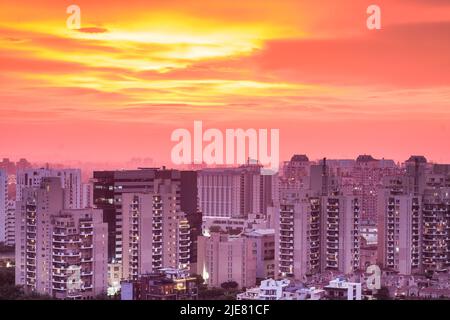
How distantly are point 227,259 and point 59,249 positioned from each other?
1.31 m

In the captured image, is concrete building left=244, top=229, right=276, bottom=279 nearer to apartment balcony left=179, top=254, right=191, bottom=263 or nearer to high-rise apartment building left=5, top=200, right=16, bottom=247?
apartment balcony left=179, top=254, right=191, bottom=263

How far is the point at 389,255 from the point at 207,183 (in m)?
1.71

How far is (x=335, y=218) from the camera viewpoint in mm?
7293

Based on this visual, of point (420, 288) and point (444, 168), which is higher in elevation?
point (444, 168)

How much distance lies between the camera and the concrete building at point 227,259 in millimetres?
6586

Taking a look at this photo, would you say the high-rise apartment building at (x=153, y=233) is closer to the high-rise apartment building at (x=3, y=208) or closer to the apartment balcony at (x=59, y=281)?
the apartment balcony at (x=59, y=281)

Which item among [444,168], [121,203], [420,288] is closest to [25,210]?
[121,203]

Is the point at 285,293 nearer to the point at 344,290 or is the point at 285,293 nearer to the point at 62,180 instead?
the point at 344,290

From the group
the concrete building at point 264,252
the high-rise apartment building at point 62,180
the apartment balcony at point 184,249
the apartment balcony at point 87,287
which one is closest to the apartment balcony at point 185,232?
the apartment balcony at point 184,249

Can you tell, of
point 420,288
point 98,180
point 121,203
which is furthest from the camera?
point 98,180

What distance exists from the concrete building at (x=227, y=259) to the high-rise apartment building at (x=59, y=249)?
84cm

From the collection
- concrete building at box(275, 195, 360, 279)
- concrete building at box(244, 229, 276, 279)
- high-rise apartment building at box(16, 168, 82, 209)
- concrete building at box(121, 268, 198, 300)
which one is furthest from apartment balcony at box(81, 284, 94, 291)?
concrete building at box(275, 195, 360, 279)
